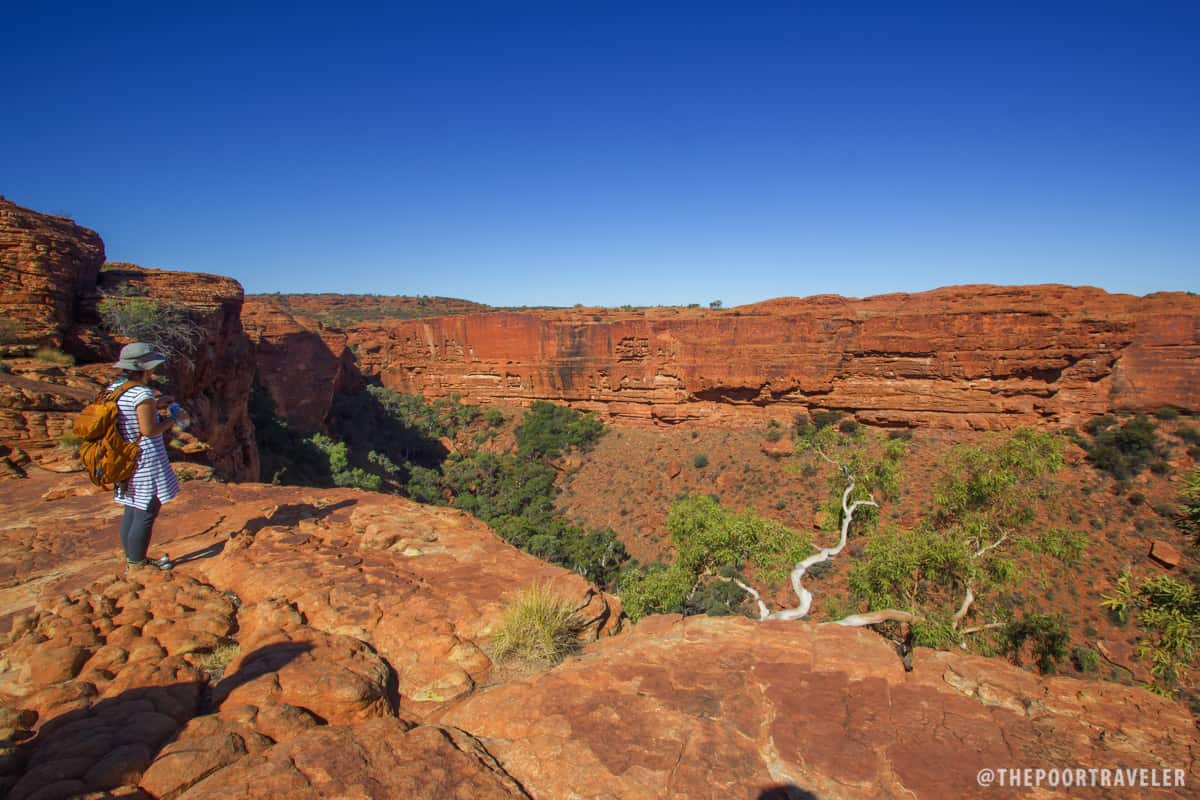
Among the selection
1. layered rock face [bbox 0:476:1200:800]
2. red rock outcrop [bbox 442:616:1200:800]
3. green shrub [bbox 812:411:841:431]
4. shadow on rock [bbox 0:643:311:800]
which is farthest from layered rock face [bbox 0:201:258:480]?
green shrub [bbox 812:411:841:431]

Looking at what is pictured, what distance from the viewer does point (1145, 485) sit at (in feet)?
57.2

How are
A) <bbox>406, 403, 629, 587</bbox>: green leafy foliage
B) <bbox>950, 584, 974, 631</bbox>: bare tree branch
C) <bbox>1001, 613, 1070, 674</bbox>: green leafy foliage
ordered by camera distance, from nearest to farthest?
<bbox>950, 584, 974, 631</bbox>: bare tree branch → <bbox>1001, 613, 1070, 674</bbox>: green leafy foliage → <bbox>406, 403, 629, 587</bbox>: green leafy foliage

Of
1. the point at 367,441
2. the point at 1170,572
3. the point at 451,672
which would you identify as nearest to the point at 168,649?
the point at 451,672

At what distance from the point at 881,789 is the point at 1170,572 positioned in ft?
62.9

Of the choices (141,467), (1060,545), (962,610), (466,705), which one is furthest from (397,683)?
(1060,545)

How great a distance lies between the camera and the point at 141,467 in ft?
13.7

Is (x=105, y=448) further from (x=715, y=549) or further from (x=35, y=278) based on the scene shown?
(x=35, y=278)

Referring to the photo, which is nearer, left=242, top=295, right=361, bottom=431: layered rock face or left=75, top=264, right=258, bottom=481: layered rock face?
left=75, top=264, right=258, bottom=481: layered rock face

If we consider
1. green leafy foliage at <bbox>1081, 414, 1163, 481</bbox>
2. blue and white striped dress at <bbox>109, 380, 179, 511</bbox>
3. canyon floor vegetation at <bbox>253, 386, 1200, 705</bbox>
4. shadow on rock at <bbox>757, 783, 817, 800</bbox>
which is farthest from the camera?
green leafy foliage at <bbox>1081, 414, 1163, 481</bbox>

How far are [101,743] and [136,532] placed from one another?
2631mm

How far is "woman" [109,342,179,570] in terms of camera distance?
13.2ft

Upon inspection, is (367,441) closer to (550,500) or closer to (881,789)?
(550,500)

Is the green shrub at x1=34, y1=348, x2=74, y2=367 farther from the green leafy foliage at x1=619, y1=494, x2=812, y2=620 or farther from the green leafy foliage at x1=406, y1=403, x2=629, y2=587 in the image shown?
the green leafy foliage at x1=406, y1=403, x2=629, y2=587

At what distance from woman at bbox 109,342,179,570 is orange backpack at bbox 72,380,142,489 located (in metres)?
0.07
